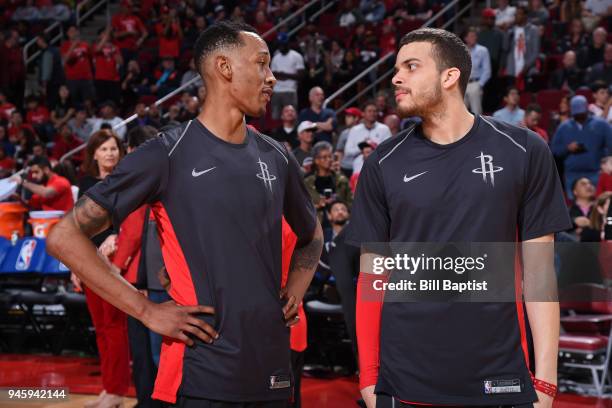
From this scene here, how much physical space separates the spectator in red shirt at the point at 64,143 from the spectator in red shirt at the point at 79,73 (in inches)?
58.3

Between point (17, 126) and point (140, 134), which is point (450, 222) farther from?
point (17, 126)

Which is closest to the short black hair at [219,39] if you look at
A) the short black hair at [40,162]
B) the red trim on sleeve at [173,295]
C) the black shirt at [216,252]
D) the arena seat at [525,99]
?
the black shirt at [216,252]

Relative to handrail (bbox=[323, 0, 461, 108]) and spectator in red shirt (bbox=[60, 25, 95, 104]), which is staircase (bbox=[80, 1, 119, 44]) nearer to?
spectator in red shirt (bbox=[60, 25, 95, 104])

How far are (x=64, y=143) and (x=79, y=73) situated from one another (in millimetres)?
2038

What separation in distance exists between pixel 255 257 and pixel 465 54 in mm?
906

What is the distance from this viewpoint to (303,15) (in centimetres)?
1680

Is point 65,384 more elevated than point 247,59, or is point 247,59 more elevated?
point 247,59

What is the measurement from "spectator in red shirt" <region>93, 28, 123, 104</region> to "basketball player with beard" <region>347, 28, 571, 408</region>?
45.5ft

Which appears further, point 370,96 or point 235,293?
point 370,96

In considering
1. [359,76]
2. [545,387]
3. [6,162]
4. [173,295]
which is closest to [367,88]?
[359,76]

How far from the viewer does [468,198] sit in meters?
2.79

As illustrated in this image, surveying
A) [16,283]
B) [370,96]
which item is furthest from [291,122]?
[16,283]

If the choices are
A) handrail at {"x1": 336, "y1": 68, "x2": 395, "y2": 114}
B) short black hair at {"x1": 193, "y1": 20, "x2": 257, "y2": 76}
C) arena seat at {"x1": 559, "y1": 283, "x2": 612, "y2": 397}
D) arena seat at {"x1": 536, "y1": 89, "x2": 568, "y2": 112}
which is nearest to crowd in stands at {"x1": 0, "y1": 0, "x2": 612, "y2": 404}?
arena seat at {"x1": 536, "y1": 89, "x2": 568, "y2": 112}

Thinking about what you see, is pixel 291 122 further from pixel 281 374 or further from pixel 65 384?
pixel 281 374
